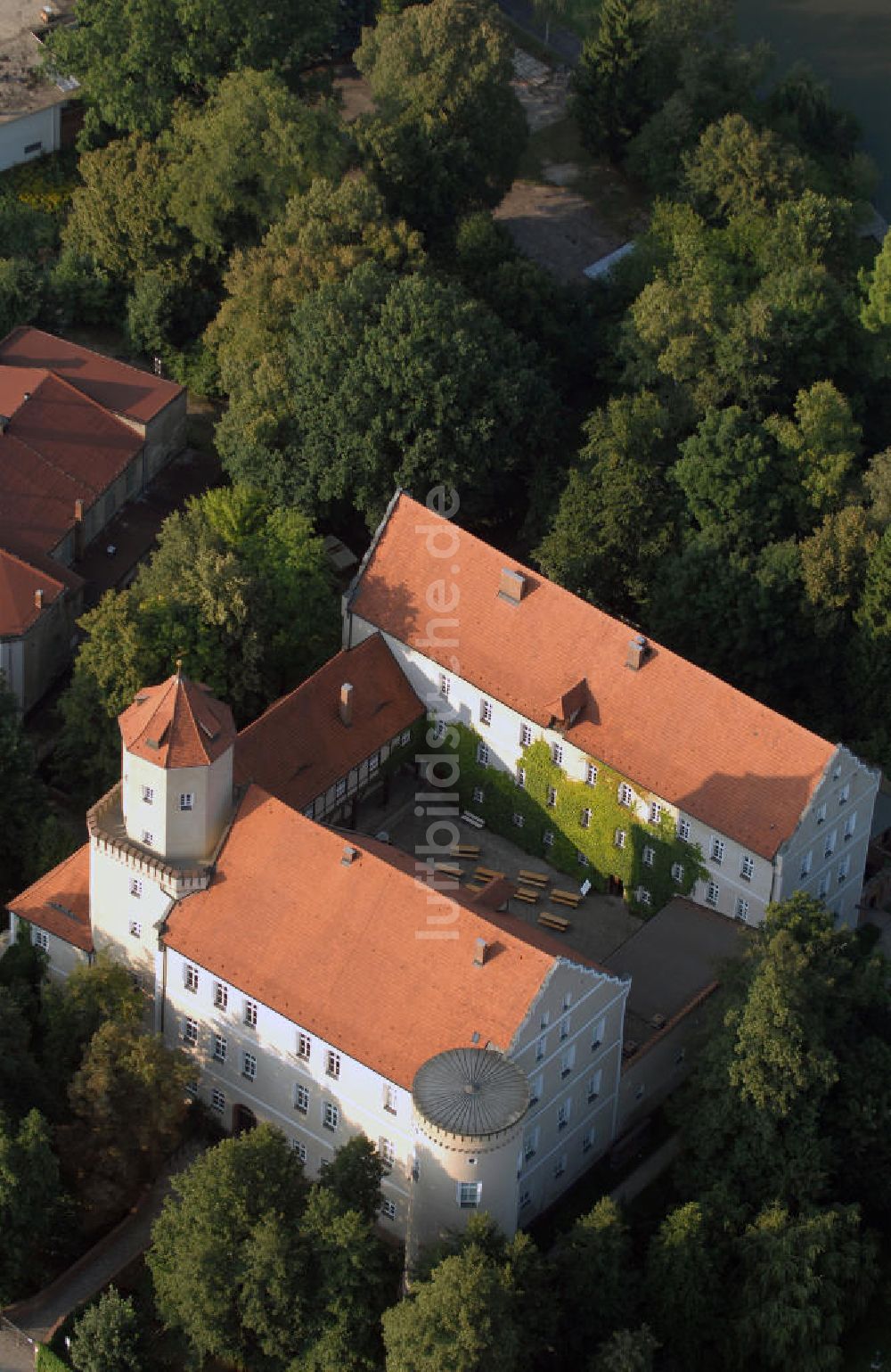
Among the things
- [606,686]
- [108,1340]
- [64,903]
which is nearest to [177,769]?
[64,903]

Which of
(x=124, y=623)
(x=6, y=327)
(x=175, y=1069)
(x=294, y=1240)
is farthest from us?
(x=6, y=327)

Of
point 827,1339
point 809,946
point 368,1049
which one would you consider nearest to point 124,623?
point 368,1049

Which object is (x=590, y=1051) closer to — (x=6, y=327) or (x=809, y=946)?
(x=809, y=946)

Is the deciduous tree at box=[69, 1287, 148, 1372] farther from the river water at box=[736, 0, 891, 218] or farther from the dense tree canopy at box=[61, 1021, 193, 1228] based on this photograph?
the river water at box=[736, 0, 891, 218]

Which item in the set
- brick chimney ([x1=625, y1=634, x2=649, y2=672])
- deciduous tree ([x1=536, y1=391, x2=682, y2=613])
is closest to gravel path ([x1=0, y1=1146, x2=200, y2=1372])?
→ brick chimney ([x1=625, y1=634, x2=649, y2=672])

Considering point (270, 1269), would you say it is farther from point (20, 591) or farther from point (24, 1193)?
point (20, 591)

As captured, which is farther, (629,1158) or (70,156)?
(70,156)

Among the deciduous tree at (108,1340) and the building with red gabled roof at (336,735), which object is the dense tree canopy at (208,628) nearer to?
the building with red gabled roof at (336,735)
